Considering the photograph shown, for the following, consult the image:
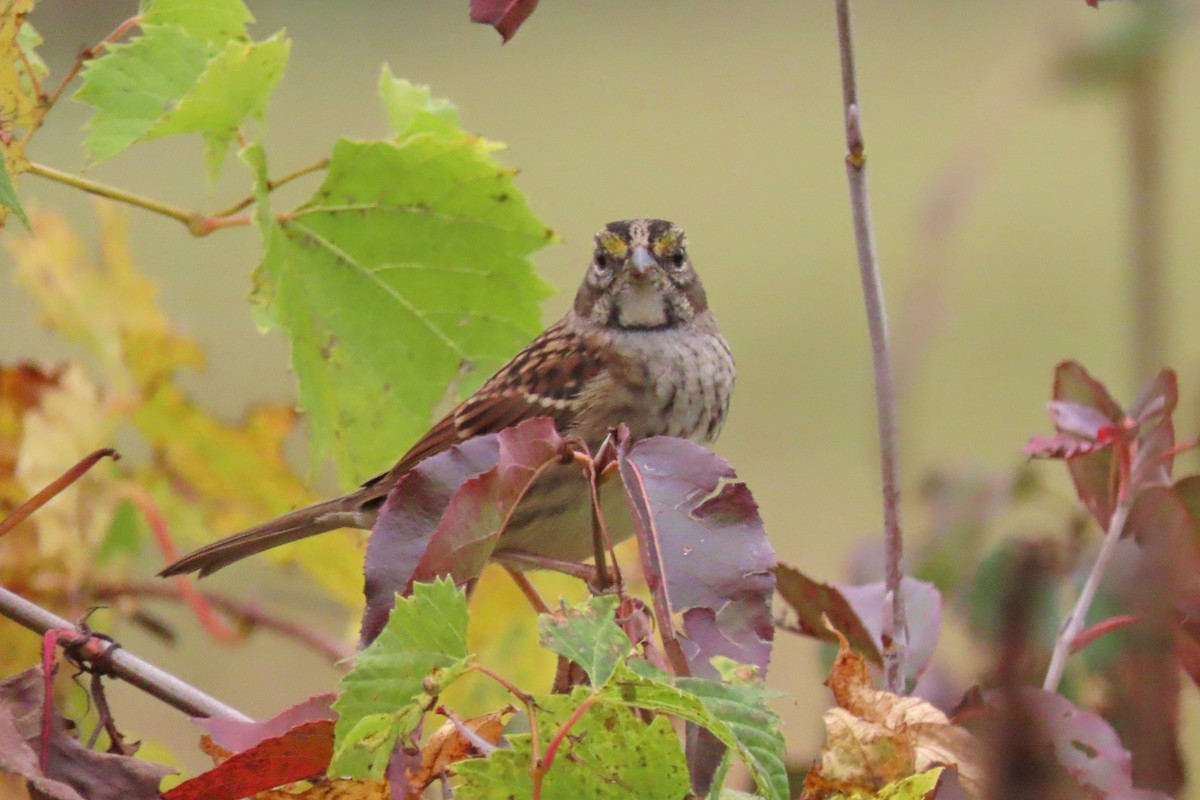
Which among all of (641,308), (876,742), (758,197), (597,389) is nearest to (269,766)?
(876,742)

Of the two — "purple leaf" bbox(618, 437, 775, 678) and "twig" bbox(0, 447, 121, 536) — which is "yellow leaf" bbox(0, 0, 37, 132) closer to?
"twig" bbox(0, 447, 121, 536)

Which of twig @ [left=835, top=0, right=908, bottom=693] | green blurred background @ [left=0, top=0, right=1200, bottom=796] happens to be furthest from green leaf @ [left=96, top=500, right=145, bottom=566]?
green blurred background @ [left=0, top=0, right=1200, bottom=796]

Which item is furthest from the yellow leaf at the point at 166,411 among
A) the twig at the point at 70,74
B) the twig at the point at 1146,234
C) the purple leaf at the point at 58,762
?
the twig at the point at 1146,234

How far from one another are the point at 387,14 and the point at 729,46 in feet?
9.90

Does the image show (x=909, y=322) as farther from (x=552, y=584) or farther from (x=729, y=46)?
(x=729, y=46)

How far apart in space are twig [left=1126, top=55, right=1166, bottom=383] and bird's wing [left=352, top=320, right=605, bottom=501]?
125 cm

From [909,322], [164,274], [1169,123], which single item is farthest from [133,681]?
[164,274]

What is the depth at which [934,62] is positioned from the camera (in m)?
13.6

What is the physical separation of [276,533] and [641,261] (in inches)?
25.0

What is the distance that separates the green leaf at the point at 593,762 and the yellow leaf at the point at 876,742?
0.42ft

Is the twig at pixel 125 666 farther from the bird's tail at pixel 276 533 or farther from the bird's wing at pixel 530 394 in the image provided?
the bird's wing at pixel 530 394

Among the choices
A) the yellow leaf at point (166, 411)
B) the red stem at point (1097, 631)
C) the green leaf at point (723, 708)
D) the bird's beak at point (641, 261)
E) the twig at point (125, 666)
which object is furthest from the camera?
the bird's beak at point (641, 261)

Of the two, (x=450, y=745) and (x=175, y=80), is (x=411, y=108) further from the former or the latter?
(x=450, y=745)

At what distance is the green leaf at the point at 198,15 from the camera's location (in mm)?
1346
